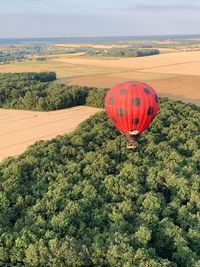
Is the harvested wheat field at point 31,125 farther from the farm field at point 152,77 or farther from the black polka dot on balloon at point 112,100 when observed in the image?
the farm field at point 152,77

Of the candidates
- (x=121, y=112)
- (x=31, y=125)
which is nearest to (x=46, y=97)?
(x=31, y=125)

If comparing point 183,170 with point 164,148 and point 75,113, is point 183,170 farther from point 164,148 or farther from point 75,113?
point 75,113

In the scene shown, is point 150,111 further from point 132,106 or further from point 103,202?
point 103,202

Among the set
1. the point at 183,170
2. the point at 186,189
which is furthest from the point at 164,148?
the point at 186,189

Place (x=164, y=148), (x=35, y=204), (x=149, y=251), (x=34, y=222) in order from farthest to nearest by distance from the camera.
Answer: (x=164, y=148) < (x=35, y=204) < (x=34, y=222) < (x=149, y=251)

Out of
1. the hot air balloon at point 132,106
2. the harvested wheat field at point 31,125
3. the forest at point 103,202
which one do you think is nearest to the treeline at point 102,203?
the forest at point 103,202

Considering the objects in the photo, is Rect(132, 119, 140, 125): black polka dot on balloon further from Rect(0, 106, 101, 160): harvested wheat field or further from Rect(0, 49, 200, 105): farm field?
Rect(0, 49, 200, 105): farm field

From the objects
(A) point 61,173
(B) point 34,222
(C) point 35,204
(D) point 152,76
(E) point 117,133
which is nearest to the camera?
(B) point 34,222

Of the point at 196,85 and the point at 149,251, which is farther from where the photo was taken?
the point at 196,85
